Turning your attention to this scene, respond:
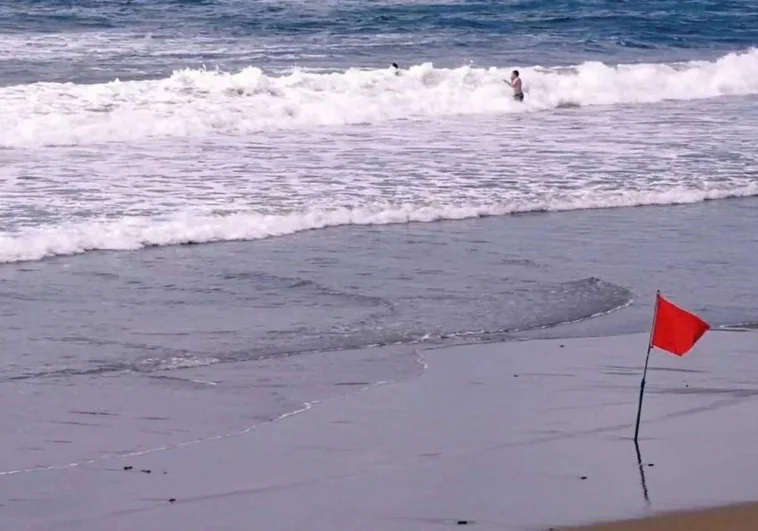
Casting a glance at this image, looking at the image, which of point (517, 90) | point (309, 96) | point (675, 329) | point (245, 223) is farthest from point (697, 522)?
point (517, 90)

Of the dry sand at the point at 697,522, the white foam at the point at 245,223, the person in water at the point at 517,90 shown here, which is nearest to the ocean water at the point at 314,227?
the white foam at the point at 245,223

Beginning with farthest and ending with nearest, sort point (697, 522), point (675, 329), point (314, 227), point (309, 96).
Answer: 1. point (309, 96)
2. point (314, 227)
3. point (675, 329)
4. point (697, 522)

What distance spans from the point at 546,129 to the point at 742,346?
12.2m

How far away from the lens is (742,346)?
305 inches

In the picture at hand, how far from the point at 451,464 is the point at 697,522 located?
1.12m

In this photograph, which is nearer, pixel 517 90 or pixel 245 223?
pixel 245 223

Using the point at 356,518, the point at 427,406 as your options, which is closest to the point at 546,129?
the point at 427,406

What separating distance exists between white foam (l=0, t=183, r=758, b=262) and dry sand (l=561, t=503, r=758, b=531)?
627 cm

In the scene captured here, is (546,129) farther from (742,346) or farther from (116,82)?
(742,346)

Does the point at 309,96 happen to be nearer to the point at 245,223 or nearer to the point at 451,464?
the point at 245,223

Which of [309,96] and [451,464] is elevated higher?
[451,464]

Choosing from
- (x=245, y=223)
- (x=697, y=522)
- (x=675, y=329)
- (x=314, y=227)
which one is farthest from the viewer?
(x=314, y=227)

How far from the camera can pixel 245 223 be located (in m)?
11.3

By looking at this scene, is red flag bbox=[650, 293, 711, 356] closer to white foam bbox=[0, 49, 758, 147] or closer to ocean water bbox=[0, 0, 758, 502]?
ocean water bbox=[0, 0, 758, 502]
